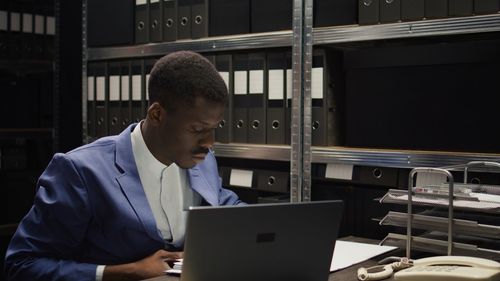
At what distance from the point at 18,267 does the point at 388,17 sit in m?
1.35

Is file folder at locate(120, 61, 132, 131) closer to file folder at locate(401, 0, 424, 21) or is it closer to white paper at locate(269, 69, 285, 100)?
white paper at locate(269, 69, 285, 100)

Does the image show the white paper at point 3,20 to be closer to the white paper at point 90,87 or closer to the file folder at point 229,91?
the white paper at point 90,87

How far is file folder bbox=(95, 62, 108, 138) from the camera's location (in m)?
2.89

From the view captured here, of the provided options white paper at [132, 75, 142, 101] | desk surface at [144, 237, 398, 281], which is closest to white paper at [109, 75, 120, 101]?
white paper at [132, 75, 142, 101]

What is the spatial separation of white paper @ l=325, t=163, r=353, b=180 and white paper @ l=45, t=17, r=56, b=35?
1.85 m

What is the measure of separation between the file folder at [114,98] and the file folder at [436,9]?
144 centimetres

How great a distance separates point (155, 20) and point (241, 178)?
794 mm

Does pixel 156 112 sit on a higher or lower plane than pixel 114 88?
lower

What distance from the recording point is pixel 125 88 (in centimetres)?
279

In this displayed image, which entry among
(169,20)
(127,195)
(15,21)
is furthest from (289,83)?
(15,21)

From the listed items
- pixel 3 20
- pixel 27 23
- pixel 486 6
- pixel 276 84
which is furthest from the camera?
pixel 27 23

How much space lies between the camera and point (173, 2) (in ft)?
8.65

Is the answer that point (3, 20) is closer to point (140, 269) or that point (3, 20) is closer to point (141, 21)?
point (141, 21)

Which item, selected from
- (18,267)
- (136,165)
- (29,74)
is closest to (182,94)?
(136,165)
